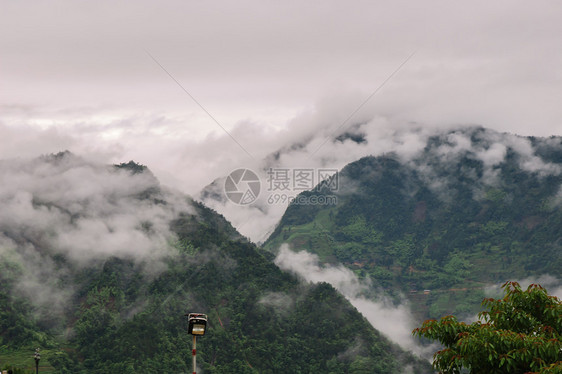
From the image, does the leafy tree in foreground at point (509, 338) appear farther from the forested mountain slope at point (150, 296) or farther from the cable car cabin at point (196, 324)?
the forested mountain slope at point (150, 296)

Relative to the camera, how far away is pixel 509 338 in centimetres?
1498

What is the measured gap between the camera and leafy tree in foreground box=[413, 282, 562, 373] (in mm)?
14763

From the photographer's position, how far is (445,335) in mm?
16312

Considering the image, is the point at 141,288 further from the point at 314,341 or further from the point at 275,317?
Answer: the point at 314,341

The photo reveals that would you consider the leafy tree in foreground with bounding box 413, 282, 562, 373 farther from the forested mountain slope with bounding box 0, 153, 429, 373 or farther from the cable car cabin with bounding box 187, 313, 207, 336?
the forested mountain slope with bounding box 0, 153, 429, 373

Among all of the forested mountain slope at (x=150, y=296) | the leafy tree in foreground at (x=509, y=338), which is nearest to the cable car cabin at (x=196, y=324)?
the leafy tree in foreground at (x=509, y=338)

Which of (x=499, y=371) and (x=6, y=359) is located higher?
(x=6, y=359)

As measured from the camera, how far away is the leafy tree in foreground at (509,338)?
14763mm

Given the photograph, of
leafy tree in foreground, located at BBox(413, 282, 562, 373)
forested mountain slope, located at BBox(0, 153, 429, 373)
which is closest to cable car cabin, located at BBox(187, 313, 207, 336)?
leafy tree in foreground, located at BBox(413, 282, 562, 373)

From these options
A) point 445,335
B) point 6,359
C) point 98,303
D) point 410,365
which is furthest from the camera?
point 98,303

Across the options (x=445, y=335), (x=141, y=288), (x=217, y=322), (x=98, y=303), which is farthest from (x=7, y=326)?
(x=445, y=335)

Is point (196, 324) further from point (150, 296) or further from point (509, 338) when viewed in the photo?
point (150, 296)

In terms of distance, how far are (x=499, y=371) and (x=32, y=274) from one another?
14686 centimetres

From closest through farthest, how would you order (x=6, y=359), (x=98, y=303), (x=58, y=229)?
(x=6, y=359) < (x=98, y=303) < (x=58, y=229)
